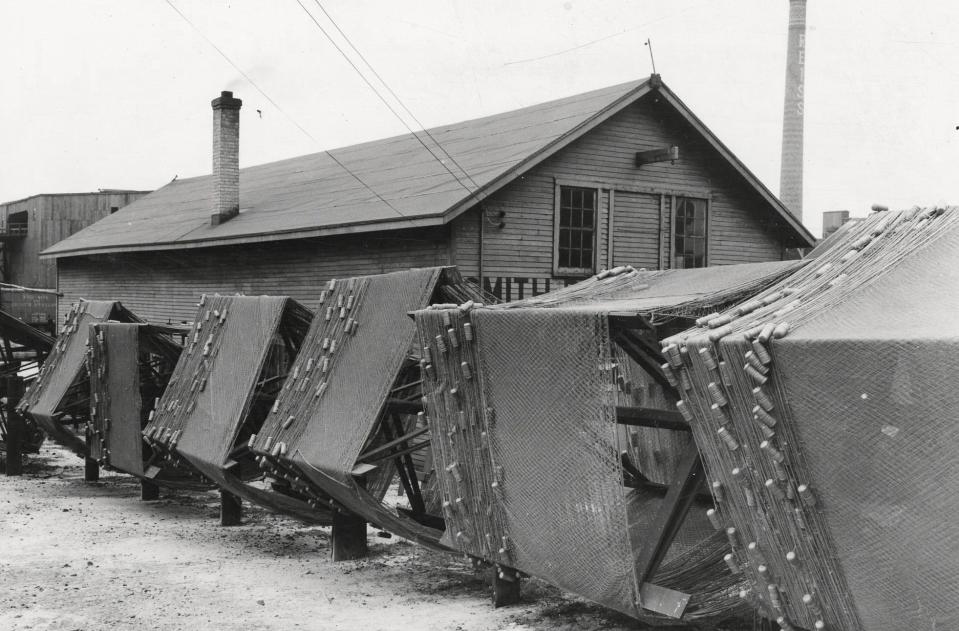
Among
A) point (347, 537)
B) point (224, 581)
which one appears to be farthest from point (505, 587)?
point (224, 581)

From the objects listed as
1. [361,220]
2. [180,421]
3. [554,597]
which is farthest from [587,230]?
[554,597]

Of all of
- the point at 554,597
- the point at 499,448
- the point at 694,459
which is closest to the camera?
the point at 694,459

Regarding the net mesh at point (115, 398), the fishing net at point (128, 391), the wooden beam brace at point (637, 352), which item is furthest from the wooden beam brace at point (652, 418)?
the net mesh at point (115, 398)

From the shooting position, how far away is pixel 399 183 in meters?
18.7

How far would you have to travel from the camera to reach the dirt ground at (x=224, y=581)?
8.15 metres

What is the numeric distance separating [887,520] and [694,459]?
1672mm

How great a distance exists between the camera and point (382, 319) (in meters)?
9.65

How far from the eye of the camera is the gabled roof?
A: 1611cm

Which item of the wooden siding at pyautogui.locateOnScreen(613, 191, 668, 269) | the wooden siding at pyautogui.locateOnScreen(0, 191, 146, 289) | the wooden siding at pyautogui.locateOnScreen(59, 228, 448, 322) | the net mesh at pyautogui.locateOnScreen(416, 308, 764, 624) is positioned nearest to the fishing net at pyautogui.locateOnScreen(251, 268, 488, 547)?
the net mesh at pyautogui.locateOnScreen(416, 308, 764, 624)

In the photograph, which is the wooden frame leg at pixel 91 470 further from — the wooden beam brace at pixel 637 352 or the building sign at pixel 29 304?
the building sign at pixel 29 304

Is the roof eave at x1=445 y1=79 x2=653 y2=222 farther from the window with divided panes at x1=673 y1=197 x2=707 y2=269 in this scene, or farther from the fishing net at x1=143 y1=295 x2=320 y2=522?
the fishing net at x1=143 y1=295 x2=320 y2=522

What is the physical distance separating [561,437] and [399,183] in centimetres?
1221

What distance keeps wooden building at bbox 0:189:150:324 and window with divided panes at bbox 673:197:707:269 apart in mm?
38185

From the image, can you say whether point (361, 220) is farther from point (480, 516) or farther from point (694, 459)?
point (694, 459)
